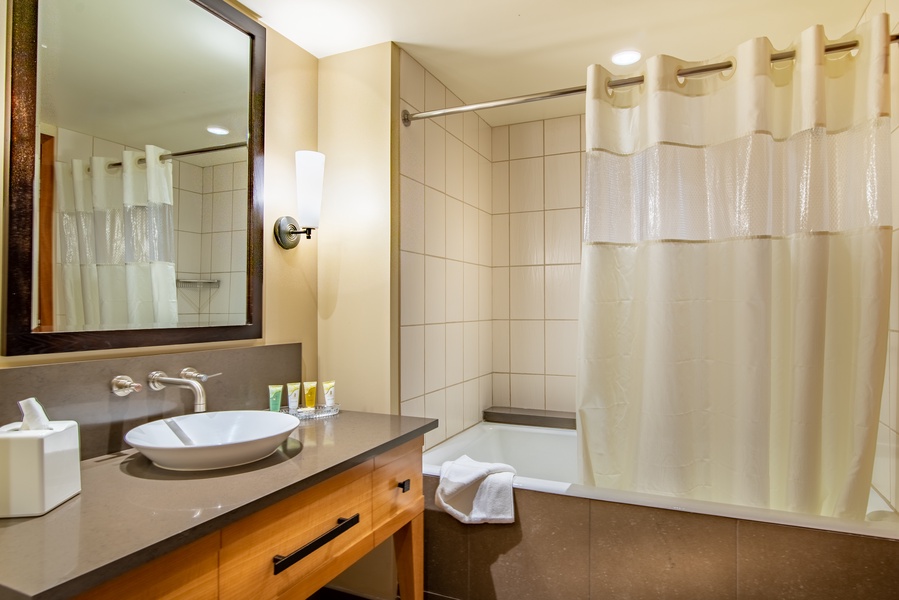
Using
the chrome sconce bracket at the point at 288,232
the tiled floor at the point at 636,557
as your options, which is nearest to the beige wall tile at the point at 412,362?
the tiled floor at the point at 636,557

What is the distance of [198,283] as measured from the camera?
1683 millimetres

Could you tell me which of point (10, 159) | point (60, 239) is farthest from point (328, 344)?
point (10, 159)

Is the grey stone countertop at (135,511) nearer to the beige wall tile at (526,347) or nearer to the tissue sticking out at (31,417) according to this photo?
the tissue sticking out at (31,417)

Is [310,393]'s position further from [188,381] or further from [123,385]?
[123,385]

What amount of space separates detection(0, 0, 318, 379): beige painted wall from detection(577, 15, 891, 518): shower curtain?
104 cm

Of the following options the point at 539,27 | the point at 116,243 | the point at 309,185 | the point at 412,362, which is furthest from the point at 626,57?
the point at 116,243

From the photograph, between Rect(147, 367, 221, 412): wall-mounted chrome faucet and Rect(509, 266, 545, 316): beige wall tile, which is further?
Rect(509, 266, 545, 316): beige wall tile

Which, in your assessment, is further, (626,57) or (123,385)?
(626,57)

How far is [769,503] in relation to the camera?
1.58 m

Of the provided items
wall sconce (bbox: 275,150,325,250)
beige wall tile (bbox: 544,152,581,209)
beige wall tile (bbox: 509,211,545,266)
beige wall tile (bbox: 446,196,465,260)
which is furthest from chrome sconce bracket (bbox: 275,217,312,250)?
beige wall tile (bbox: 544,152,581,209)

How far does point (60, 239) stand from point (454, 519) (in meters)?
1.40

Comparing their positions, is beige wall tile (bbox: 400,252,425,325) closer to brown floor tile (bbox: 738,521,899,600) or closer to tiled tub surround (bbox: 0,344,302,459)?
tiled tub surround (bbox: 0,344,302,459)

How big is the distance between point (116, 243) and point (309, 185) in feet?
2.10

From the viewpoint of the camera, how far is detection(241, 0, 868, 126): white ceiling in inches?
70.8
